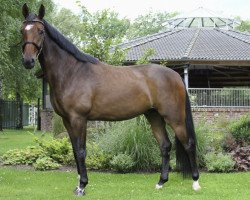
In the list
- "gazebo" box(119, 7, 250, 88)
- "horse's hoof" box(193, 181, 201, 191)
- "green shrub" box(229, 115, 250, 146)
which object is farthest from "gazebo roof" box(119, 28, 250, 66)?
"horse's hoof" box(193, 181, 201, 191)

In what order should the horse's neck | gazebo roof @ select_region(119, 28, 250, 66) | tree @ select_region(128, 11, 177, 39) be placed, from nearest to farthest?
the horse's neck, gazebo roof @ select_region(119, 28, 250, 66), tree @ select_region(128, 11, 177, 39)

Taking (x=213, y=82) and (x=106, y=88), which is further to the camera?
(x=213, y=82)

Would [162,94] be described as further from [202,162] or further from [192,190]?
[202,162]

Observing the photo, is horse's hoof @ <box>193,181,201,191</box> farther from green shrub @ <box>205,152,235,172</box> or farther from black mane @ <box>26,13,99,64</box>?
black mane @ <box>26,13,99,64</box>

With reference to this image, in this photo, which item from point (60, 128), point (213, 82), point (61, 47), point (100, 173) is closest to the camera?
point (61, 47)

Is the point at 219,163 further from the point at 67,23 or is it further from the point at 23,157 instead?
the point at 67,23

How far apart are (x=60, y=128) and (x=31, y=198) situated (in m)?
8.74

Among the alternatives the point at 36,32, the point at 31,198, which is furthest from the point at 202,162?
the point at 36,32

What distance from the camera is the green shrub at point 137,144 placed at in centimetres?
909

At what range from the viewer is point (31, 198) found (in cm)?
652

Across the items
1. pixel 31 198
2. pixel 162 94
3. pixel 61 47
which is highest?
pixel 61 47

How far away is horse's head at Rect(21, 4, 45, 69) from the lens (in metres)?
6.10

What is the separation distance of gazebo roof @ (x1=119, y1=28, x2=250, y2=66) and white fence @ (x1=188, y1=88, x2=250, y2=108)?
1.77 metres

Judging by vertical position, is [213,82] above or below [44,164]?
above
